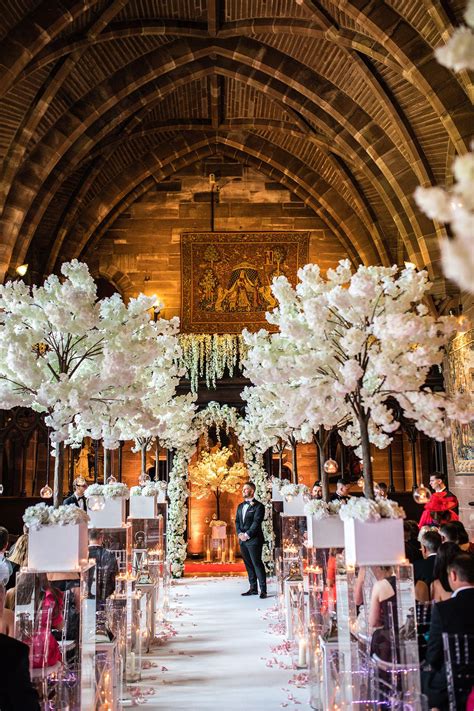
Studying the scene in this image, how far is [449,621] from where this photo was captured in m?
3.48

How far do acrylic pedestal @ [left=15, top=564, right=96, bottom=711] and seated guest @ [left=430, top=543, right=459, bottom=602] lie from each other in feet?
6.87

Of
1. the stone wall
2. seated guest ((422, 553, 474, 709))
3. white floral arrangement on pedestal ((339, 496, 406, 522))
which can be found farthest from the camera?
the stone wall

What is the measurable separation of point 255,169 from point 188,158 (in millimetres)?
1593

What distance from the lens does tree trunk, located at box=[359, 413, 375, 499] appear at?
15.4 ft

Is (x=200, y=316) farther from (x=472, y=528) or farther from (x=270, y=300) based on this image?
(x=472, y=528)

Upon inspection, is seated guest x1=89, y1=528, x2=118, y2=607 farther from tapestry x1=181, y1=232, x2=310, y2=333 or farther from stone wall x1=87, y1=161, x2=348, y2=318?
stone wall x1=87, y1=161, x2=348, y2=318

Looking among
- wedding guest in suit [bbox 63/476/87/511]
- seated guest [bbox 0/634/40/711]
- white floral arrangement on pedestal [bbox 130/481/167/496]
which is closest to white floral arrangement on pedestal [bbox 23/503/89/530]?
seated guest [bbox 0/634/40/711]

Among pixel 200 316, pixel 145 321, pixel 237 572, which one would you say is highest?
pixel 200 316

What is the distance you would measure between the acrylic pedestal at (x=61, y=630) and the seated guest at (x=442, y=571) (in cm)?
210

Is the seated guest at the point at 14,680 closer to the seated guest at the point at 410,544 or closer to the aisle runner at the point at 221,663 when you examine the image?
the aisle runner at the point at 221,663

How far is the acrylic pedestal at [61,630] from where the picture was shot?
3980mm

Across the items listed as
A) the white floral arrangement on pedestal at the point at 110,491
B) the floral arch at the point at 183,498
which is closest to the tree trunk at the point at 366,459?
the white floral arrangement on pedestal at the point at 110,491

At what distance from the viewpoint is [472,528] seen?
1101cm

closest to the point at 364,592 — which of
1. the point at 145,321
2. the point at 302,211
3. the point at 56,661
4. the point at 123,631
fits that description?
the point at 56,661
